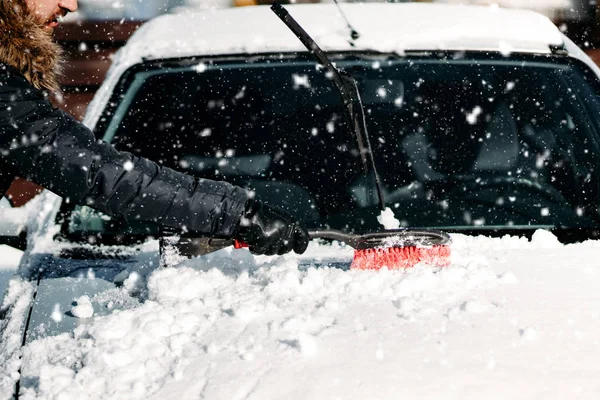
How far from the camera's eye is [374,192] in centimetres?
242

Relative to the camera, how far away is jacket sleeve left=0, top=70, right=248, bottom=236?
1.81 m

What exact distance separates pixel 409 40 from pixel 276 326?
4.45 feet

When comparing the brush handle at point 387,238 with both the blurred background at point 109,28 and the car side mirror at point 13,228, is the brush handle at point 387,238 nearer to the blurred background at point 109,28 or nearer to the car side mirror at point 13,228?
the car side mirror at point 13,228

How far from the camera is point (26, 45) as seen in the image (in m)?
1.99

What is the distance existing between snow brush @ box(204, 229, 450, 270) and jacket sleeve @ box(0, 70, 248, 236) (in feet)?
0.91

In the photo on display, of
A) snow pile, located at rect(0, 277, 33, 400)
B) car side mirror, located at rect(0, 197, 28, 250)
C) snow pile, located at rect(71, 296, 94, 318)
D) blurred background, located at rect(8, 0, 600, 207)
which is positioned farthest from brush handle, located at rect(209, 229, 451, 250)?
blurred background, located at rect(8, 0, 600, 207)

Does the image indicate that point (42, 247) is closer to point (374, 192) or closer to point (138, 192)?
point (138, 192)

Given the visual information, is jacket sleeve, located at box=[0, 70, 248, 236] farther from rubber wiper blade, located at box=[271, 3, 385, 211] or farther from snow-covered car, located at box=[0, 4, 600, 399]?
rubber wiper blade, located at box=[271, 3, 385, 211]

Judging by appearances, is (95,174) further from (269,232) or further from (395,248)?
(395,248)

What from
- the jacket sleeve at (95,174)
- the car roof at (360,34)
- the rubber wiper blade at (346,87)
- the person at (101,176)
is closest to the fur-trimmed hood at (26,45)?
the person at (101,176)

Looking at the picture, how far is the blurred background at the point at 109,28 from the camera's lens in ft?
23.7

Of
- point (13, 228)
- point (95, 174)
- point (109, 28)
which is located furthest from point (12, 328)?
point (109, 28)

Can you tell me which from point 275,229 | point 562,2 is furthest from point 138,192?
point 562,2

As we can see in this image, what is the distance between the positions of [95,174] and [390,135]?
128 cm
